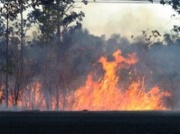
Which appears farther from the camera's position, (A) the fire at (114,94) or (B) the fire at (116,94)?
(A) the fire at (114,94)

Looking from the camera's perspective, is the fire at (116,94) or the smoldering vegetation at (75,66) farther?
the smoldering vegetation at (75,66)

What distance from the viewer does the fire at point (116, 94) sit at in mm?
69125

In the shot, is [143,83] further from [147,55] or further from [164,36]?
[164,36]

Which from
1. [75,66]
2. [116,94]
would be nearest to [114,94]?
[116,94]

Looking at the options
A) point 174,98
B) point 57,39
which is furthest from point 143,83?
point 57,39

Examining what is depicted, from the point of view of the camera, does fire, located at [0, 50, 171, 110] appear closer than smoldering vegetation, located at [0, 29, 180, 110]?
Yes

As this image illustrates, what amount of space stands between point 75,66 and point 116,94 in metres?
12.0

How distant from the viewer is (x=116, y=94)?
236 feet

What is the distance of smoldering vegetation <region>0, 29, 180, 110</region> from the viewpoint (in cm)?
7777

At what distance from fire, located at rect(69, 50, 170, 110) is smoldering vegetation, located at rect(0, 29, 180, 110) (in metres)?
1.46

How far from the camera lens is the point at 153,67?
80688 mm

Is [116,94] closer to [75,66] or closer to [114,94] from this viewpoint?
[114,94]

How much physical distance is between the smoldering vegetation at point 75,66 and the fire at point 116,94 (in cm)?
146

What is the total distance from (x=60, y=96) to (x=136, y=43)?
12.8 m
